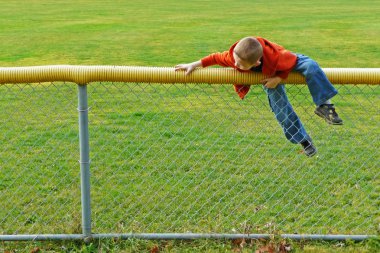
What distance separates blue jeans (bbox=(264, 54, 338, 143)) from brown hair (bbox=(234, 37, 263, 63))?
27 cm

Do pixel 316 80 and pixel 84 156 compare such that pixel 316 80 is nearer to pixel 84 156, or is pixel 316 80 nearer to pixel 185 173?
pixel 84 156

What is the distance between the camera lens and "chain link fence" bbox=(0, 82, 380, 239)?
456 cm

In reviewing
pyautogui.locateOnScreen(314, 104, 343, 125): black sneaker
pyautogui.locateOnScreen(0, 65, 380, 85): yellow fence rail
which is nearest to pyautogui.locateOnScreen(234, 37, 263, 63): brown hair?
pyautogui.locateOnScreen(0, 65, 380, 85): yellow fence rail

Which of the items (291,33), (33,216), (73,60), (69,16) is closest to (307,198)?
(33,216)

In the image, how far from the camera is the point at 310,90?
3732mm

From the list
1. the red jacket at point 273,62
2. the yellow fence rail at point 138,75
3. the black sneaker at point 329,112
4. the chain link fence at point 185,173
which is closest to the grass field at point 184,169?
the chain link fence at point 185,173

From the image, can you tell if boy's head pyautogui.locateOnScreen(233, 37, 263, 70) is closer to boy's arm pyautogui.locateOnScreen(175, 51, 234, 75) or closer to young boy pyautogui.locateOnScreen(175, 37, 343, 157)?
young boy pyautogui.locateOnScreen(175, 37, 343, 157)

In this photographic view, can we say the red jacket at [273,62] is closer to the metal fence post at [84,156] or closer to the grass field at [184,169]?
the grass field at [184,169]

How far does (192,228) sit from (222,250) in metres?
0.46

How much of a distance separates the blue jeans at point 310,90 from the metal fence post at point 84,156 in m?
1.29

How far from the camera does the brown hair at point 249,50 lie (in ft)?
11.9

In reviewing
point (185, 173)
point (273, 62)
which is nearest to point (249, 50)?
point (273, 62)

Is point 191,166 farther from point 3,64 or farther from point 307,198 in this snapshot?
point 3,64

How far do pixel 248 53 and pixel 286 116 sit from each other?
0.83 meters
